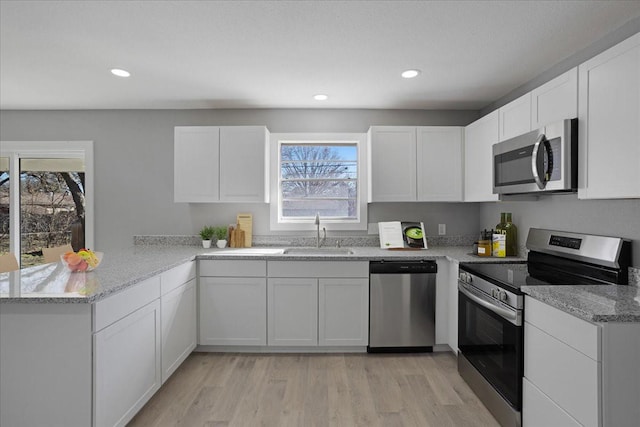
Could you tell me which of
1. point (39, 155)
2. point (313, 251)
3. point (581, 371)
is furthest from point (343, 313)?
point (39, 155)

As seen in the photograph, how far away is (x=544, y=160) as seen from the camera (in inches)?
79.4

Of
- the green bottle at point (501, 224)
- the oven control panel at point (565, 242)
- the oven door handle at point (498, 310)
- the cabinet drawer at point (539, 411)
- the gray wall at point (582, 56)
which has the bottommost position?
the cabinet drawer at point (539, 411)

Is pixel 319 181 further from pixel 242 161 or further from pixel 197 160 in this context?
pixel 197 160

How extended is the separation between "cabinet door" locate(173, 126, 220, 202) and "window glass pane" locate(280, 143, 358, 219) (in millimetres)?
725

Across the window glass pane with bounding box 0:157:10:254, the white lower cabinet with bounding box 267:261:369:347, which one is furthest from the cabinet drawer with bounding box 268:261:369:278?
the window glass pane with bounding box 0:157:10:254

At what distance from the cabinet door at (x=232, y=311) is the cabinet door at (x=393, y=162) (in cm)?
150

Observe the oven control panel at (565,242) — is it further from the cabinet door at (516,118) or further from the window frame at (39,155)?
the window frame at (39,155)

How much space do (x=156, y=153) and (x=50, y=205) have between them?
134 centimetres

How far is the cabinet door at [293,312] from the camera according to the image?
3.00 m

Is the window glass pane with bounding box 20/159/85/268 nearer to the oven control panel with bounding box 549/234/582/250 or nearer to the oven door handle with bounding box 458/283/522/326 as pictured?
the oven door handle with bounding box 458/283/522/326

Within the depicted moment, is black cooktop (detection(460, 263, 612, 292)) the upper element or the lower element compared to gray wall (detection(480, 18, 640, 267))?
lower

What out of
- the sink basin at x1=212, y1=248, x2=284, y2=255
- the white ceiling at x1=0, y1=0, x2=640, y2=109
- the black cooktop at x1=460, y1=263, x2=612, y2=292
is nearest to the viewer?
the white ceiling at x1=0, y1=0, x2=640, y2=109

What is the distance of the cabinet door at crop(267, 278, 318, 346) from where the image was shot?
3004mm

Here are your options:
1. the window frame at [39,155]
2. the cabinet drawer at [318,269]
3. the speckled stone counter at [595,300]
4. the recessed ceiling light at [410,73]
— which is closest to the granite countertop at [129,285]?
the speckled stone counter at [595,300]
